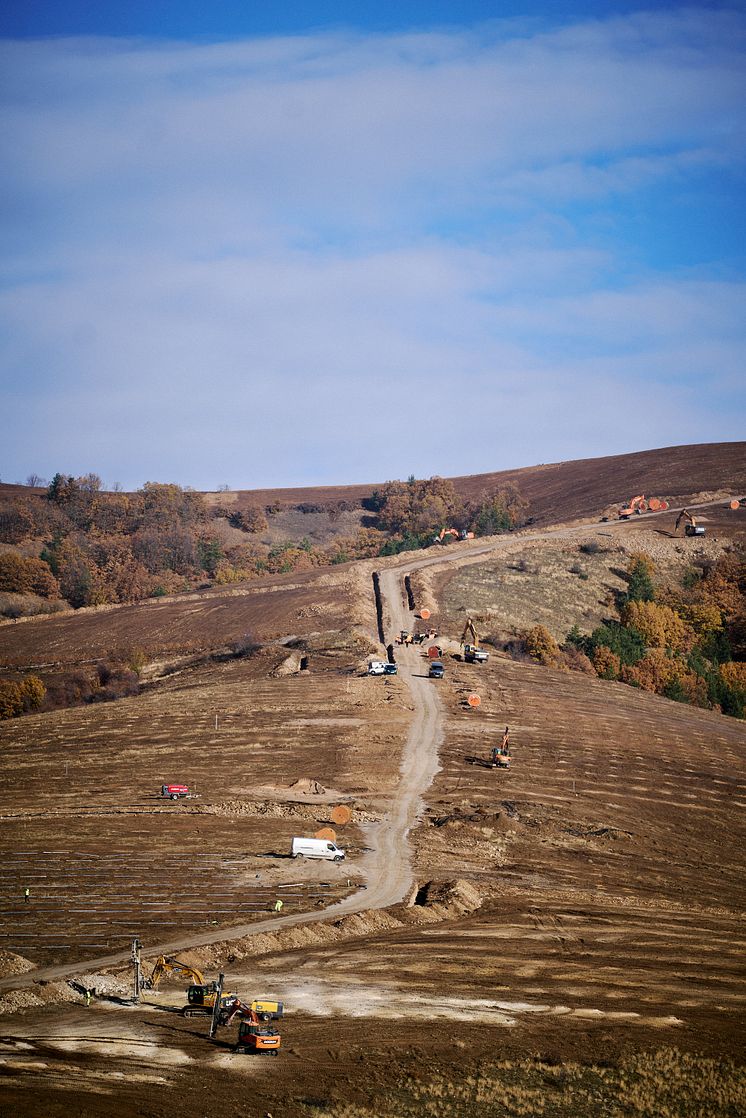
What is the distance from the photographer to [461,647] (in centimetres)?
9812

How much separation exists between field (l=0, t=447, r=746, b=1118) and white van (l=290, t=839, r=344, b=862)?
731 millimetres

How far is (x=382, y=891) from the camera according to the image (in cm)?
4538

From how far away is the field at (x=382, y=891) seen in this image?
28.0m

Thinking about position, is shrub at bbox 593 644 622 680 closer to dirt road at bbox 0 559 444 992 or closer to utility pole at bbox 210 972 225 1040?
dirt road at bbox 0 559 444 992

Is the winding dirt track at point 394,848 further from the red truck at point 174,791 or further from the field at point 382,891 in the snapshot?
the red truck at point 174,791

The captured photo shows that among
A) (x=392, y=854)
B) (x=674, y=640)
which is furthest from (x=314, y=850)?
(x=674, y=640)

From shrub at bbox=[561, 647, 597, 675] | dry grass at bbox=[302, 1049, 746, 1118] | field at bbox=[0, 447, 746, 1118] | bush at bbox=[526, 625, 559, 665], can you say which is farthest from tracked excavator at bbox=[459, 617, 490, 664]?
dry grass at bbox=[302, 1049, 746, 1118]

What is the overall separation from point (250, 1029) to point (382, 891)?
17.2 meters

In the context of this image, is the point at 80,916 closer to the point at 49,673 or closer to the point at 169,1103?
the point at 169,1103

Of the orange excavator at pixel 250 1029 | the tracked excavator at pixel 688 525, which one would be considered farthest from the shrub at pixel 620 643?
the orange excavator at pixel 250 1029

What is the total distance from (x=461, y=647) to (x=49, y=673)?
39.0 metres

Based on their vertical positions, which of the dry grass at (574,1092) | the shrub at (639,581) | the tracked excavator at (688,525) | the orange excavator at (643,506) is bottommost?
the dry grass at (574,1092)

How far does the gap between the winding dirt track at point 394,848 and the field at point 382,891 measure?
0.68ft

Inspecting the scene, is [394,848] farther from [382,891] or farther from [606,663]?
[606,663]
